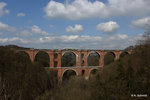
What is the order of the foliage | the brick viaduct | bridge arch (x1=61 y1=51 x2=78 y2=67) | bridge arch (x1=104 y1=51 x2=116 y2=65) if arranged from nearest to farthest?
the foliage < the brick viaduct < bridge arch (x1=61 y1=51 x2=78 y2=67) < bridge arch (x1=104 y1=51 x2=116 y2=65)

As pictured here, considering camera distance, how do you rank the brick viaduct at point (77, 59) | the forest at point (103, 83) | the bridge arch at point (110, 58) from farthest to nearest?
the bridge arch at point (110, 58)
the brick viaduct at point (77, 59)
the forest at point (103, 83)

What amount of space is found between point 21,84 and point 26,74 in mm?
1490

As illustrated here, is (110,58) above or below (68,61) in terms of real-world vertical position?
above

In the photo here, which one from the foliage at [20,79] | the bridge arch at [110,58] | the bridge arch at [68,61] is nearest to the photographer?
the foliage at [20,79]

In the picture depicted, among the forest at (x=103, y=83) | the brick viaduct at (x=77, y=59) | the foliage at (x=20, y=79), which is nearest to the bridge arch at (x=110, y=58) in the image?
the brick viaduct at (x=77, y=59)

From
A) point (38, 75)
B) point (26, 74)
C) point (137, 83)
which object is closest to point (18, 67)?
point (26, 74)

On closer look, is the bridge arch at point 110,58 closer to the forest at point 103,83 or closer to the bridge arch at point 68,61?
the bridge arch at point 68,61

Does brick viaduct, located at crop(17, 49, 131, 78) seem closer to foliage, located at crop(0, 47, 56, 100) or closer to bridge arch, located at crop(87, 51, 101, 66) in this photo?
bridge arch, located at crop(87, 51, 101, 66)

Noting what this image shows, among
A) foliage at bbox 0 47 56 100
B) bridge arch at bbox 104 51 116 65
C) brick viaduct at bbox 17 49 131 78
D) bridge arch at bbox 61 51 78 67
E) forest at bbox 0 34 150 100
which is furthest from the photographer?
bridge arch at bbox 104 51 116 65

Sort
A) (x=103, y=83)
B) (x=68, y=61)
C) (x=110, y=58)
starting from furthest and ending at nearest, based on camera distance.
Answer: (x=68, y=61) → (x=110, y=58) → (x=103, y=83)

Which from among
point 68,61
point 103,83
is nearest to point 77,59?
point 68,61

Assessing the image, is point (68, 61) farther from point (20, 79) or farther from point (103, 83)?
point (103, 83)

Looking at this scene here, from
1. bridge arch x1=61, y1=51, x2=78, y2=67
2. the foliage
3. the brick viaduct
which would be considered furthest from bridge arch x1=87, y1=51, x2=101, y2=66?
the foliage

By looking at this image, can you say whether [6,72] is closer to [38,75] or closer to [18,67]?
[18,67]
